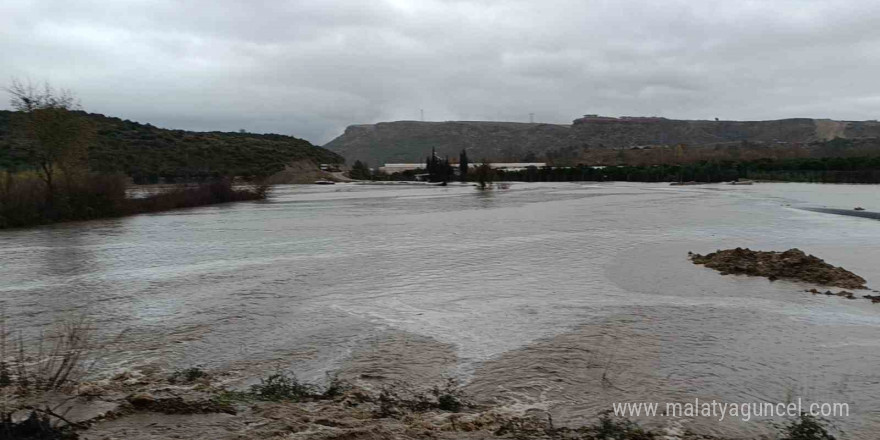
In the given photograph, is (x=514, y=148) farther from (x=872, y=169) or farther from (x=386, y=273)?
(x=386, y=273)

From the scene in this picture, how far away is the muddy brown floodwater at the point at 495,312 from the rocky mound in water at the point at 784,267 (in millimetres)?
571

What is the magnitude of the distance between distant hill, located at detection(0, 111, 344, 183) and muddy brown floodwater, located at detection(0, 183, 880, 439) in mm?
35179

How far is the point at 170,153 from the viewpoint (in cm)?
8050

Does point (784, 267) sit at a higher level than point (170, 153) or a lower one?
lower

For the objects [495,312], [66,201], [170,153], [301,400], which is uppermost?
[170,153]

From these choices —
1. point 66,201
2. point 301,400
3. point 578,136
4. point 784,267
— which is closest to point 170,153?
point 66,201

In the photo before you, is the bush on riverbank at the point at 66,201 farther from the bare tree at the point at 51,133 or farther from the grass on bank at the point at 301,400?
the grass on bank at the point at 301,400

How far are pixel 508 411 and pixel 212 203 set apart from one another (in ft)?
160

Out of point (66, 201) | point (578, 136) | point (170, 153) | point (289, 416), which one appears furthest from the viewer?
point (578, 136)

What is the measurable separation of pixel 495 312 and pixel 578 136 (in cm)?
17417

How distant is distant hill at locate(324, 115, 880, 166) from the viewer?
153625mm

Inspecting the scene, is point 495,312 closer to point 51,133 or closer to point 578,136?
point 51,133

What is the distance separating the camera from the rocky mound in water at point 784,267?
46.1ft

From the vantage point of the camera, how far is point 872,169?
68.1 meters
